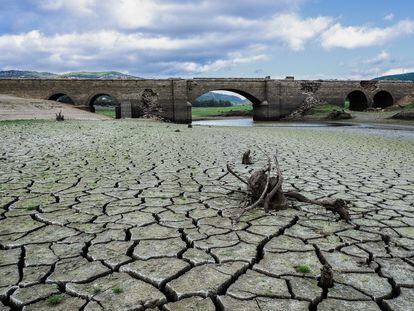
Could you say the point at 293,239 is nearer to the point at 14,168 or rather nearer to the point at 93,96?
the point at 14,168

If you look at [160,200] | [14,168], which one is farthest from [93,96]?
[160,200]

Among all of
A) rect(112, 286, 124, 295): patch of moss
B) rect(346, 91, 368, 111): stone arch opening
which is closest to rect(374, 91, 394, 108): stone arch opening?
rect(346, 91, 368, 111): stone arch opening

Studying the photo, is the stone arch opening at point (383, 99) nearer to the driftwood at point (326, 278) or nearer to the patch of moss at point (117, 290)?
the driftwood at point (326, 278)

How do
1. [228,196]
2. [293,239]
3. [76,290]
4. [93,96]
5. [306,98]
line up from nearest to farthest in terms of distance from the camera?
[76,290] → [293,239] → [228,196] → [93,96] → [306,98]

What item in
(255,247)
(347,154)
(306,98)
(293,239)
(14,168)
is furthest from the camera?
(306,98)

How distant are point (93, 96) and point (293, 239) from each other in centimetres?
2992

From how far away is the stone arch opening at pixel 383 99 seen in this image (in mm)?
40250

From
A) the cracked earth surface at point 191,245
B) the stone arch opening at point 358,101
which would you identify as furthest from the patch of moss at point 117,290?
the stone arch opening at point 358,101

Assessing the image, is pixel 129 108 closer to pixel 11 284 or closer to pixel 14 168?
pixel 14 168

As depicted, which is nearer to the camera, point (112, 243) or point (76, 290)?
point (76, 290)

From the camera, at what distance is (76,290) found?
1946 mm

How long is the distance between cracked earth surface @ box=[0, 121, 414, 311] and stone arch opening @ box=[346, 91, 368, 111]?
37.5 meters

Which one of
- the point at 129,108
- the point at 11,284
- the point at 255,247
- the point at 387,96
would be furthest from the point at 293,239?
the point at 387,96

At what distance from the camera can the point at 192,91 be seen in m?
33.4
